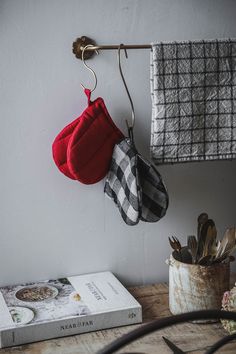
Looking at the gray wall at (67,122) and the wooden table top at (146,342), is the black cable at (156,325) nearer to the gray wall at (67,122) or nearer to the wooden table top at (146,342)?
the wooden table top at (146,342)

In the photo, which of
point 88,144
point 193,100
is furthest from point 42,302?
point 193,100

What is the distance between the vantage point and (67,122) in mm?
1200

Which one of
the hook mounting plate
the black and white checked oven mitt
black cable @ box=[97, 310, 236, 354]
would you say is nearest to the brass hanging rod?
the hook mounting plate

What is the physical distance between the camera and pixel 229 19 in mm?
1270

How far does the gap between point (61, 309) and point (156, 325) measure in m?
0.54

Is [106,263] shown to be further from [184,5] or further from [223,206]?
[184,5]

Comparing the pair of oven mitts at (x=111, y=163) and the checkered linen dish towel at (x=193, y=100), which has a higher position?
the checkered linen dish towel at (x=193, y=100)

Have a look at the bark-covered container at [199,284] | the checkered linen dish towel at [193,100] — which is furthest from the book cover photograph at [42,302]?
the checkered linen dish towel at [193,100]

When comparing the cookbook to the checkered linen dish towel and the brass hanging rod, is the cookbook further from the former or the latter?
the brass hanging rod

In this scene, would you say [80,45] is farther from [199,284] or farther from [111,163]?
[199,284]

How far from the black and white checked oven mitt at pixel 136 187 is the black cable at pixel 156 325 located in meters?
0.49

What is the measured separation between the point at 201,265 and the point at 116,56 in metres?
0.49

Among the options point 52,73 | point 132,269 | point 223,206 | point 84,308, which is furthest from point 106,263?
point 52,73

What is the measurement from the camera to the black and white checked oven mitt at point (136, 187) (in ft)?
3.59
